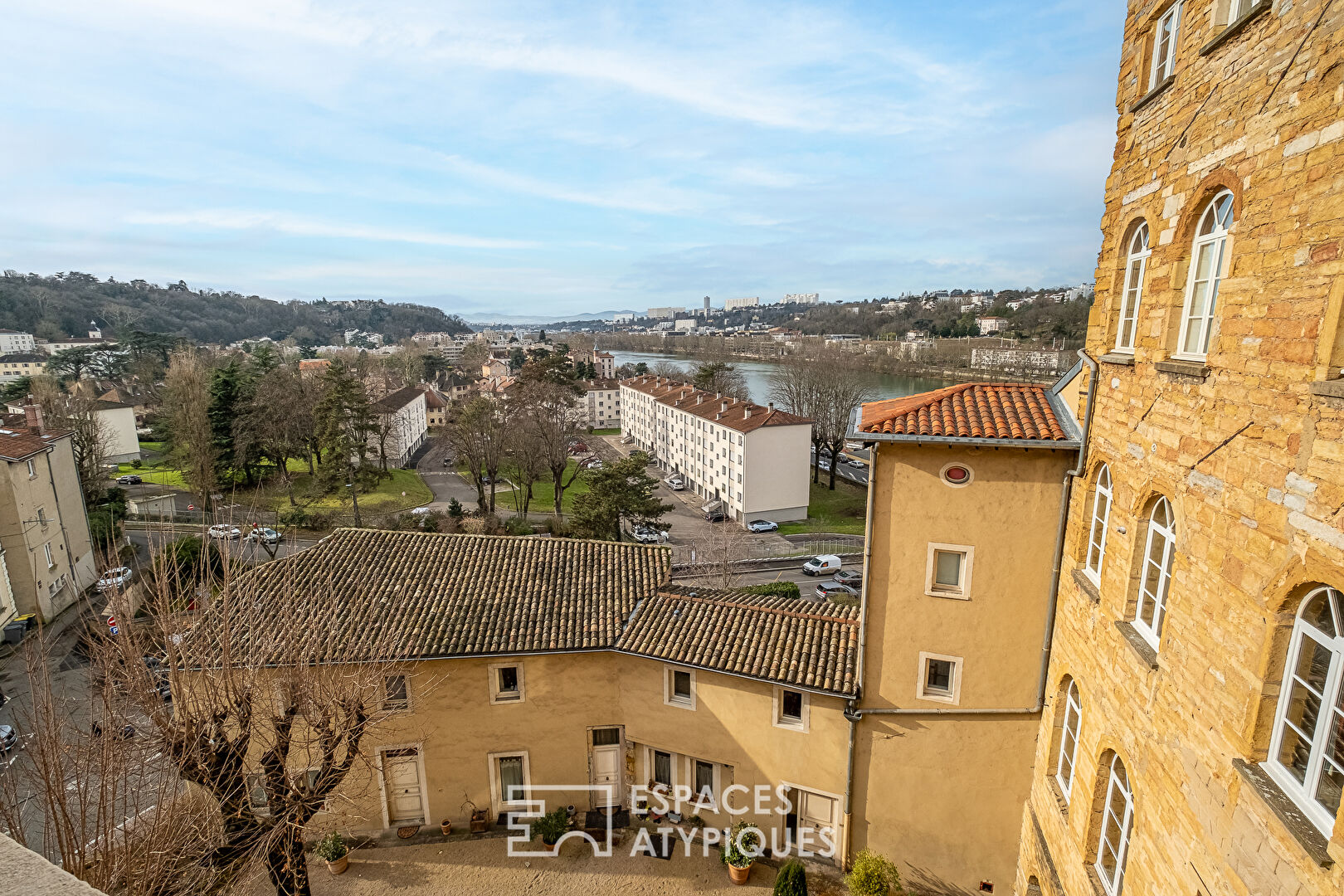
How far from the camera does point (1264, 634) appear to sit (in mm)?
4648

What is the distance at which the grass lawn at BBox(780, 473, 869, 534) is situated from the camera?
41.4 m

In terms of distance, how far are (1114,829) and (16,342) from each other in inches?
5707

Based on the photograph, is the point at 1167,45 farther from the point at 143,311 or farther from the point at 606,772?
the point at 143,311

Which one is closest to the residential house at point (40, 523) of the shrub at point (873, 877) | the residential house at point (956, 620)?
the shrub at point (873, 877)

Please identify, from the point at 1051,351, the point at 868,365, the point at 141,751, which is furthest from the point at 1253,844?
the point at 868,365

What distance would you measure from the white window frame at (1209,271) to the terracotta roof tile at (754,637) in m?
7.52

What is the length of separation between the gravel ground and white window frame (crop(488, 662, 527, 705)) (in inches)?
121

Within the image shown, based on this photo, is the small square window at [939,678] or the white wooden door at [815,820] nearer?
the small square window at [939,678]

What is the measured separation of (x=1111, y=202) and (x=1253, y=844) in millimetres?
6616

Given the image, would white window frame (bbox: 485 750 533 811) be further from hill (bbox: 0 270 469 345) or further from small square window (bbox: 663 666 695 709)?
hill (bbox: 0 270 469 345)

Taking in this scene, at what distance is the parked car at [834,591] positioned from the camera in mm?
27672

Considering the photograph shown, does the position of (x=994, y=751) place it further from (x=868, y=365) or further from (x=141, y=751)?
(x=868, y=365)

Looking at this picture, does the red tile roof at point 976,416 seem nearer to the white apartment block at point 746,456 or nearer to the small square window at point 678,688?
the small square window at point 678,688

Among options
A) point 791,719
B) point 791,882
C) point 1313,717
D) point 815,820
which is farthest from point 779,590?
point 1313,717
